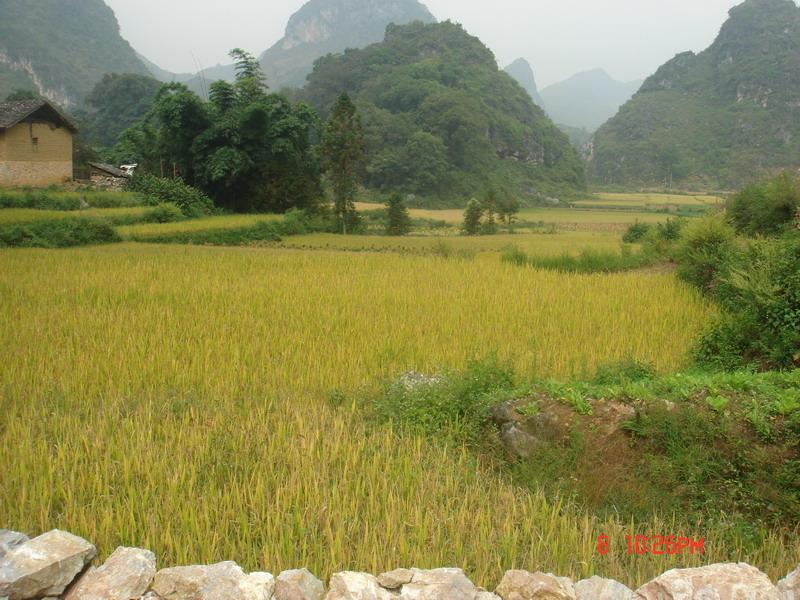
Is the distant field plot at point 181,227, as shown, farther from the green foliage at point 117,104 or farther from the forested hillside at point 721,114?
the forested hillside at point 721,114

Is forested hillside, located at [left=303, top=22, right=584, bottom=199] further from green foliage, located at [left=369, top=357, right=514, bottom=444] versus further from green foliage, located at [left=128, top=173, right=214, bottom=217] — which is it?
green foliage, located at [left=369, top=357, right=514, bottom=444]

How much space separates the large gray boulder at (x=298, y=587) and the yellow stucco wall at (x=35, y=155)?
22526 mm

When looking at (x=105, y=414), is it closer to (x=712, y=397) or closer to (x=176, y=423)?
(x=176, y=423)

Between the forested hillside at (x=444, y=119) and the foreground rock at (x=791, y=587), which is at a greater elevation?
the forested hillside at (x=444, y=119)

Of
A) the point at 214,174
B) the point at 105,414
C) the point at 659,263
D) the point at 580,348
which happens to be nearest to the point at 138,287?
the point at 105,414

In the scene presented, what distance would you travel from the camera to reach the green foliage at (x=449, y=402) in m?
4.05

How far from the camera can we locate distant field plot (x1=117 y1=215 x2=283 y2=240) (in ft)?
54.3

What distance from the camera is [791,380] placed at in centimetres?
390

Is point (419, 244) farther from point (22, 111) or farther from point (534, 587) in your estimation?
point (534, 587)

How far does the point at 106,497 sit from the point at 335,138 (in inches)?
897

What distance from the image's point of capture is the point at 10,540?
2.34m

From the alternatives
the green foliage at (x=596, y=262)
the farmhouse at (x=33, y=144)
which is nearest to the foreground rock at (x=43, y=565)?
the green foliage at (x=596, y=262)
